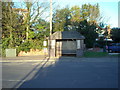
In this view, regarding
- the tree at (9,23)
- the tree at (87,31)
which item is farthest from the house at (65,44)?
the tree at (87,31)

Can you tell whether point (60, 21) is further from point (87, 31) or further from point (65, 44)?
point (65, 44)

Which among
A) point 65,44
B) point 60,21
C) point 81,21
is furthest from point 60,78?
point 81,21

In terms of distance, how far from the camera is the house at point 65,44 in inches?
734

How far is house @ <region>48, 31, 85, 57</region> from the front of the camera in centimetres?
1866

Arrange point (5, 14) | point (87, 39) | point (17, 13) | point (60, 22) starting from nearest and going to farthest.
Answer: point (5, 14) < point (17, 13) < point (60, 22) < point (87, 39)

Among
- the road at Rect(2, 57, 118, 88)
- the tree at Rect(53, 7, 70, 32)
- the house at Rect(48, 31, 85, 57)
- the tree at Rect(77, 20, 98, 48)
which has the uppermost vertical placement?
the tree at Rect(53, 7, 70, 32)

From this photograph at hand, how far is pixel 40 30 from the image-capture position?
22406mm

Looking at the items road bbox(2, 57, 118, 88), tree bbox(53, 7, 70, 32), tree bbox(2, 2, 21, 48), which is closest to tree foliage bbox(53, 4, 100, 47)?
tree bbox(53, 7, 70, 32)

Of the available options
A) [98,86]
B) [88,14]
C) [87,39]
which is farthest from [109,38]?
[98,86]

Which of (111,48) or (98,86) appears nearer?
(98,86)

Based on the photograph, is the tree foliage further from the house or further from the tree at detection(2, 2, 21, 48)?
the tree at detection(2, 2, 21, 48)

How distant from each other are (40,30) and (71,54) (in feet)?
20.5

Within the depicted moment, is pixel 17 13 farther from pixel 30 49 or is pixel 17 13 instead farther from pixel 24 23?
pixel 30 49

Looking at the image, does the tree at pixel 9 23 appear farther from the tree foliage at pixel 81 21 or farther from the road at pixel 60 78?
the road at pixel 60 78
